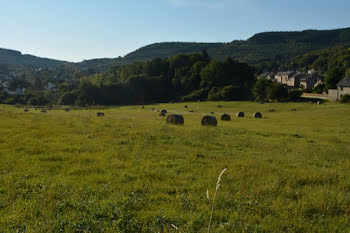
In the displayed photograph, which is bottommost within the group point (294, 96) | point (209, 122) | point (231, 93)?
point (209, 122)

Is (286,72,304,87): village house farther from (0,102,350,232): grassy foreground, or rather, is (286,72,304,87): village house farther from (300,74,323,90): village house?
(0,102,350,232): grassy foreground

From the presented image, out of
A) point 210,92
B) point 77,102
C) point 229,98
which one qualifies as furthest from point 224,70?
point 77,102

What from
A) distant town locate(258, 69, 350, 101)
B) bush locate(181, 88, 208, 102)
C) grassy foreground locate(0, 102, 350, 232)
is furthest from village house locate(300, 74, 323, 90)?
grassy foreground locate(0, 102, 350, 232)

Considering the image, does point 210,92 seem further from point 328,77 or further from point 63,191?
point 63,191

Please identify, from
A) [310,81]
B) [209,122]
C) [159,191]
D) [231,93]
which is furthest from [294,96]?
[159,191]

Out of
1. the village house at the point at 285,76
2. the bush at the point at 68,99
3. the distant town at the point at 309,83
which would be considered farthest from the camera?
the village house at the point at 285,76

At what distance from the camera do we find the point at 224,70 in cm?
11881

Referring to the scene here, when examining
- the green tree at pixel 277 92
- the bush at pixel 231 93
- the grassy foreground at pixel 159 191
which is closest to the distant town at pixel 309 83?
the green tree at pixel 277 92

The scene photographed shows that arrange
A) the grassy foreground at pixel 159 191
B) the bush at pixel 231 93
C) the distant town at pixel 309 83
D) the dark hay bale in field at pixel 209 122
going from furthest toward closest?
the bush at pixel 231 93 < the distant town at pixel 309 83 < the dark hay bale in field at pixel 209 122 < the grassy foreground at pixel 159 191

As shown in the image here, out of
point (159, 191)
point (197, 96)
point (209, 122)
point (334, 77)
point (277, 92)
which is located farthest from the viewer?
point (197, 96)

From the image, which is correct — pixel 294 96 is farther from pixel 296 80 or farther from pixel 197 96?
pixel 296 80

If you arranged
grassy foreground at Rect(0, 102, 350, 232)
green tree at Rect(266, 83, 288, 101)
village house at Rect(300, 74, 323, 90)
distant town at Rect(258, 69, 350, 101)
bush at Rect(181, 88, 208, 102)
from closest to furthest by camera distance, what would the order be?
grassy foreground at Rect(0, 102, 350, 232)
distant town at Rect(258, 69, 350, 101)
green tree at Rect(266, 83, 288, 101)
bush at Rect(181, 88, 208, 102)
village house at Rect(300, 74, 323, 90)

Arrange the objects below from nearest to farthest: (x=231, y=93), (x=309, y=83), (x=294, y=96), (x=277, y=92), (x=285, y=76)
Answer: (x=277, y=92)
(x=294, y=96)
(x=231, y=93)
(x=309, y=83)
(x=285, y=76)

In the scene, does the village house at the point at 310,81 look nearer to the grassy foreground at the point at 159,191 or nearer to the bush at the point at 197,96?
the bush at the point at 197,96
